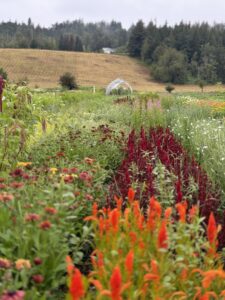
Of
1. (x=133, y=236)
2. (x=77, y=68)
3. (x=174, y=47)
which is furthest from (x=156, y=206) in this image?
(x=174, y=47)

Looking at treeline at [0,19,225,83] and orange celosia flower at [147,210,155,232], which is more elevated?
treeline at [0,19,225,83]

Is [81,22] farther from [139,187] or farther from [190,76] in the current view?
[139,187]

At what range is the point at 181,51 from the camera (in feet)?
253

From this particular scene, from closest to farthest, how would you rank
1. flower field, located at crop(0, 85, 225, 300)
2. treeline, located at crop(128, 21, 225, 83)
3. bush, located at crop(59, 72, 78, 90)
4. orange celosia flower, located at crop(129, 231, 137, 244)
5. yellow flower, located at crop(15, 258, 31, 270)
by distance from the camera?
yellow flower, located at crop(15, 258, 31, 270), flower field, located at crop(0, 85, 225, 300), orange celosia flower, located at crop(129, 231, 137, 244), bush, located at crop(59, 72, 78, 90), treeline, located at crop(128, 21, 225, 83)

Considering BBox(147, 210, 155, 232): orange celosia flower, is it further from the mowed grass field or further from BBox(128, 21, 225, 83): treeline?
BBox(128, 21, 225, 83): treeline

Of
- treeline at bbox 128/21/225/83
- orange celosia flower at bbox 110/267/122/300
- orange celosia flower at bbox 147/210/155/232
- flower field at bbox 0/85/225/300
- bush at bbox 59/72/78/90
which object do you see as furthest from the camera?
treeline at bbox 128/21/225/83

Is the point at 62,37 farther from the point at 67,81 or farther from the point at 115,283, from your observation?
the point at 115,283

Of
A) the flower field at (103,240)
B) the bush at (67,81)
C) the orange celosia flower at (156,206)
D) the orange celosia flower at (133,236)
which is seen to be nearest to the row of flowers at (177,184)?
the flower field at (103,240)

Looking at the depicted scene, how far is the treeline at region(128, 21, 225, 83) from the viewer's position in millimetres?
69688

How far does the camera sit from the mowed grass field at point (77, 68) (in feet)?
206

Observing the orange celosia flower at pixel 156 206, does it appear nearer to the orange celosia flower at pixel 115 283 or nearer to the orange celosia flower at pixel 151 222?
the orange celosia flower at pixel 151 222

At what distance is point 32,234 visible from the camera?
239cm

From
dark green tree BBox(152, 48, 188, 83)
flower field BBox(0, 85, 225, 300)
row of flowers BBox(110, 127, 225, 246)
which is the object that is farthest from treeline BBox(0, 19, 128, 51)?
flower field BBox(0, 85, 225, 300)

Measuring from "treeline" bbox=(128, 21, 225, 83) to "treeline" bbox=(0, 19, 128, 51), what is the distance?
13.7 m
